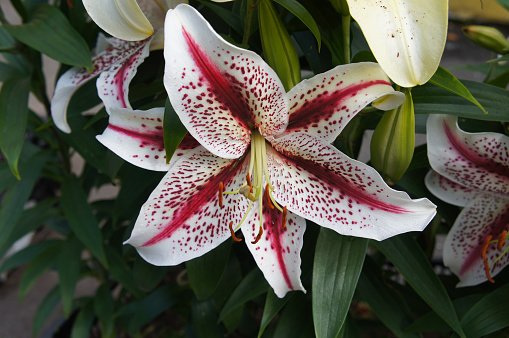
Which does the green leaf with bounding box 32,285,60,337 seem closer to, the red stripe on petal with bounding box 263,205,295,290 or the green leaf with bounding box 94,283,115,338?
the green leaf with bounding box 94,283,115,338

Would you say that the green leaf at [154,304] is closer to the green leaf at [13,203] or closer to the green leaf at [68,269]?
the green leaf at [68,269]

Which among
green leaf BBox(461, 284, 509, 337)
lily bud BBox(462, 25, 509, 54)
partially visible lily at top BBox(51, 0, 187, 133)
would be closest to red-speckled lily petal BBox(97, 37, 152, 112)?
partially visible lily at top BBox(51, 0, 187, 133)

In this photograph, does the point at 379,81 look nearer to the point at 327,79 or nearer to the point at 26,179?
the point at 327,79

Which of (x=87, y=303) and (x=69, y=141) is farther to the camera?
(x=87, y=303)

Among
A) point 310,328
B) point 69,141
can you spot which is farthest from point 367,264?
point 69,141

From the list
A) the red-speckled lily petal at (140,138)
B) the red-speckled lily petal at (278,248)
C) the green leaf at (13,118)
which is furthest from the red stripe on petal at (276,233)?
the green leaf at (13,118)

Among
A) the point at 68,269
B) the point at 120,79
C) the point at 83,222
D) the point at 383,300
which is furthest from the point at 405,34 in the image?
the point at 68,269

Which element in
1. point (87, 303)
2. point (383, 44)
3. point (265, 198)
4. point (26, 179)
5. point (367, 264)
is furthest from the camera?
point (87, 303)
